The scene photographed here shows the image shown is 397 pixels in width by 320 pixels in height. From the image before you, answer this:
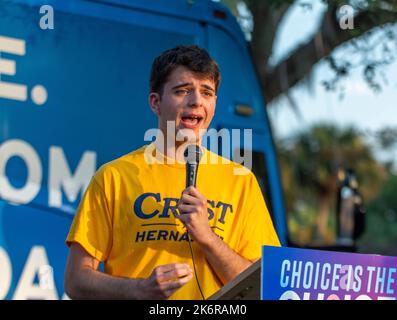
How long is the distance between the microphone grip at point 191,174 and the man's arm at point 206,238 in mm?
134

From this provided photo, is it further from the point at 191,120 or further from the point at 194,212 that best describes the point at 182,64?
the point at 194,212

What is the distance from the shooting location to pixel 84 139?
5594 millimetres

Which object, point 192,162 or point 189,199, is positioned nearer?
point 189,199

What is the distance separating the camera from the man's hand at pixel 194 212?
315 cm

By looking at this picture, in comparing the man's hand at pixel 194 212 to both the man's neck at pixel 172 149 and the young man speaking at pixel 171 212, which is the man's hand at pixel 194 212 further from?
the man's neck at pixel 172 149

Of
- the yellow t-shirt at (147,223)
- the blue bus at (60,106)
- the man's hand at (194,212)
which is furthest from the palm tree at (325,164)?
the man's hand at (194,212)

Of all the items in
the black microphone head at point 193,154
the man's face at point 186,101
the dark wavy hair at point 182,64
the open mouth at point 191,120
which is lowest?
the black microphone head at point 193,154

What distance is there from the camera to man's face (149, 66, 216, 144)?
340 cm

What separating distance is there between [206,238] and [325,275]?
43 cm

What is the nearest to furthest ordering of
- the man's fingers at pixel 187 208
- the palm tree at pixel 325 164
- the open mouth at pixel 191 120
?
1. the man's fingers at pixel 187 208
2. the open mouth at pixel 191 120
3. the palm tree at pixel 325 164

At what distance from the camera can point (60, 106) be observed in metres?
5.51

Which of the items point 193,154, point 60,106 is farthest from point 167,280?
point 60,106
